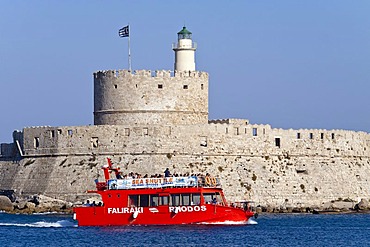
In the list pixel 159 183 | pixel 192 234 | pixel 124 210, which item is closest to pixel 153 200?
pixel 159 183

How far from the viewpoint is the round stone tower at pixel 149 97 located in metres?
62.0

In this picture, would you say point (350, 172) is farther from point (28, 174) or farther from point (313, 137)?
point (28, 174)

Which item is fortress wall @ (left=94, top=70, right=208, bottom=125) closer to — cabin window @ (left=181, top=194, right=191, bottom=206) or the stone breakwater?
the stone breakwater

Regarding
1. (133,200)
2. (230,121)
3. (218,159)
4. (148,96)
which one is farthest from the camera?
(230,121)

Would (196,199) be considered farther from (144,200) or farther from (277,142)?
(277,142)

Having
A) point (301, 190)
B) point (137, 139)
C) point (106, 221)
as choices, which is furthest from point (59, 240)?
point (301, 190)

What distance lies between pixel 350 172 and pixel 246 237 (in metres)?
17.0

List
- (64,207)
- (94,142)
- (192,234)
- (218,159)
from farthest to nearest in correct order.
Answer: (218,159)
(94,142)
(64,207)
(192,234)

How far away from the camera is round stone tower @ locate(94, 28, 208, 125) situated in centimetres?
6203

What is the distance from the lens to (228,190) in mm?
60312

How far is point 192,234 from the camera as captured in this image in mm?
47531

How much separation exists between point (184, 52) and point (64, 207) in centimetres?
959

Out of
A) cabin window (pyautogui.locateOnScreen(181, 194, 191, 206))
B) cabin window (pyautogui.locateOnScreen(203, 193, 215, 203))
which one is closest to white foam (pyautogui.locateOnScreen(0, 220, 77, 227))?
cabin window (pyautogui.locateOnScreen(181, 194, 191, 206))

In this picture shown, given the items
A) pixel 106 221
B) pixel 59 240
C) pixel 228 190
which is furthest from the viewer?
pixel 228 190
